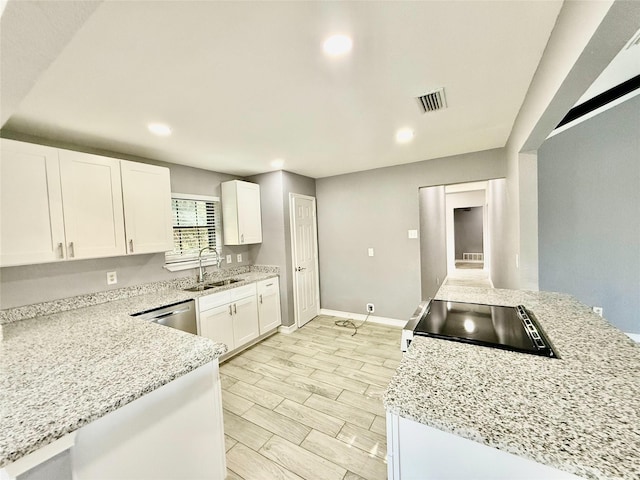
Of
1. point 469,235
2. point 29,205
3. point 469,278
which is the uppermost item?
point 29,205

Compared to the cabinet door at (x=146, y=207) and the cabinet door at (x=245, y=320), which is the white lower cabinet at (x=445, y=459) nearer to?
the cabinet door at (x=245, y=320)

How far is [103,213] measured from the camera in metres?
Result: 2.21

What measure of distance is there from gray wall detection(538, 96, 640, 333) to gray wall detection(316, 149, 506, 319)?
772 mm

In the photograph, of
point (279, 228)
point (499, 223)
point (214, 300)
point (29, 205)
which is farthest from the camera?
point (499, 223)

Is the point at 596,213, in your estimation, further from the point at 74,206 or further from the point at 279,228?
the point at 74,206

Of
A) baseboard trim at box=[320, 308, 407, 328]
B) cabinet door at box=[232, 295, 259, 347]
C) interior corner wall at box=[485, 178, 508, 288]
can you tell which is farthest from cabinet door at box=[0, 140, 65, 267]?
interior corner wall at box=[485, 178, 508, 288]

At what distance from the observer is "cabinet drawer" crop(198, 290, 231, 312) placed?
265 centimetres

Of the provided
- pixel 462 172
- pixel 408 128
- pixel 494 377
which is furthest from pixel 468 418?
pixel 462 172

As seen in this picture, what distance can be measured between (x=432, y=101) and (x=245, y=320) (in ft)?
9.92

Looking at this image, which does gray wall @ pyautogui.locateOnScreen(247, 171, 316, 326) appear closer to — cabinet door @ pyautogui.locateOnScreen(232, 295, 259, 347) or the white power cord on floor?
cabinet door @ pyautogui.locateOnScreen(232, 295, 259, 347)

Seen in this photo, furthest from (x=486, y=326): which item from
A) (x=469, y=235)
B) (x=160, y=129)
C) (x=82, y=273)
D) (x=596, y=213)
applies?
(x=469, y=235)

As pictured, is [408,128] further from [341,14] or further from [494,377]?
[494,377]

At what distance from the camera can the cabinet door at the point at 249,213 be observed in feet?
11.4

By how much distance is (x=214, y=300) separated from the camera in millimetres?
2789
